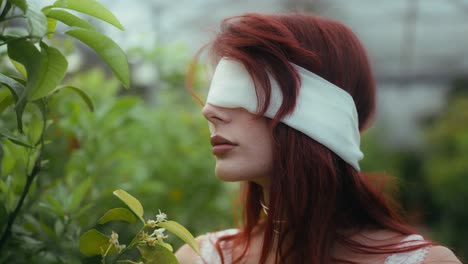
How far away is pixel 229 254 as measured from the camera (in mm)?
1873

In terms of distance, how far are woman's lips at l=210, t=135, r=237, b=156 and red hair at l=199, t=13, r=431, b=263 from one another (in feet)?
0.33

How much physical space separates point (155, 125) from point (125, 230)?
4.92 ft

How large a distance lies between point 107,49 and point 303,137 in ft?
1.87

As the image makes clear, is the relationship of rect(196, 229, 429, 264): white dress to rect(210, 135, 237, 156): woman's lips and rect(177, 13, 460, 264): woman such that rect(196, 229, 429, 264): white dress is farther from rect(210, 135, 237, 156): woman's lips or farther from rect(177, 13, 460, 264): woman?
rect(210, 135, 237, 156): woman's lips

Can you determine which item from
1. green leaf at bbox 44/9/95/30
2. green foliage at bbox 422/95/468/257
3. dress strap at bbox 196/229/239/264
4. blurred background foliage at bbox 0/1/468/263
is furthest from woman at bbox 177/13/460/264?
green foliage at bbox 422/95/468/257

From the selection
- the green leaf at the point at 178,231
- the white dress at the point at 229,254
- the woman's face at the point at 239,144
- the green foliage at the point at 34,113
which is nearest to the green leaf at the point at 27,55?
the green foliage at the point at 34,113

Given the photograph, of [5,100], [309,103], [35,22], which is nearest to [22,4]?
[35,22]

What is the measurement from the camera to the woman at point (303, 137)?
1.57m

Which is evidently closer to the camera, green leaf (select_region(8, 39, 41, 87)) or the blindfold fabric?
green leaf (select_region(8, 39, 41, 87))

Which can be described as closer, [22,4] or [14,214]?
[22,4]

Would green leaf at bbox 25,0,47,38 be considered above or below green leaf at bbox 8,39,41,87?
above

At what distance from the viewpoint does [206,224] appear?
11.8ft

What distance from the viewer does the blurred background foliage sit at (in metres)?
1.57

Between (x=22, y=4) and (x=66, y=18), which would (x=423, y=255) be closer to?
(x=66, y=18)
